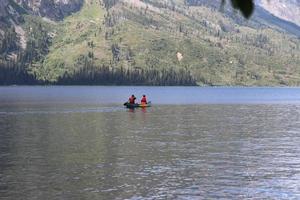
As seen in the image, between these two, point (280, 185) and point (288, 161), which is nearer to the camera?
point (280, 185)

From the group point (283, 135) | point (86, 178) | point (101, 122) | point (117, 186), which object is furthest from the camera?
point (101, 122)

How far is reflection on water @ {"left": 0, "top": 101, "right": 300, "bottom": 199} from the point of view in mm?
47375

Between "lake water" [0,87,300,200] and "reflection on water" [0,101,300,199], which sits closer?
"lake water" [0,87,300,200]

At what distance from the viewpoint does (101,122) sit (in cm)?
12406

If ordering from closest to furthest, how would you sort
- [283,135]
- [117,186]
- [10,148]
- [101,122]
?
[117,186] < [10,148] < [283,135] < [101,122]

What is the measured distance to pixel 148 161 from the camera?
213 feet

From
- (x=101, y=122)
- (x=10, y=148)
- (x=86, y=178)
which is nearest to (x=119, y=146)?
(x=10, y=148)

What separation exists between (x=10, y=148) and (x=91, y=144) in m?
12.9

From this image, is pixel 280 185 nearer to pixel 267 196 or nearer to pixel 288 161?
pixel 267 196

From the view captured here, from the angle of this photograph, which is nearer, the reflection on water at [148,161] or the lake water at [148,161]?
the lake water at [148,161]

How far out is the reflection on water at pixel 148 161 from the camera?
155ft

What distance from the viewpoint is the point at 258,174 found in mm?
55906

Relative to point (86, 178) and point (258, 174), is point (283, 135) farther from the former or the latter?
point (86, 178)

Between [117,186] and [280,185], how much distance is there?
1575 cm
